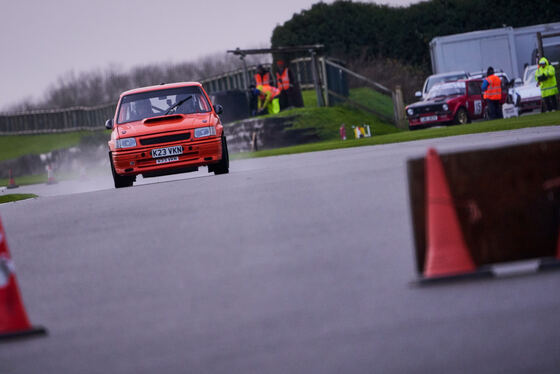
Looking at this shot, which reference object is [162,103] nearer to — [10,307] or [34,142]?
[10,307]

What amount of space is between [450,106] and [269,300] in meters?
26.6

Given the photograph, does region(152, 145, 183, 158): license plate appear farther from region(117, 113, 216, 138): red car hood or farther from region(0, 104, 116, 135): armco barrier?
region(0, 104, 116, 135): armco barrier

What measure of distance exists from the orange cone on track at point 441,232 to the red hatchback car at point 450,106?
1021 inches

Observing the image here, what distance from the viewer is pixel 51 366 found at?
561 cm

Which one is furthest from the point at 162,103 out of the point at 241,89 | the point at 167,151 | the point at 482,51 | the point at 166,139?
the point at 482,51

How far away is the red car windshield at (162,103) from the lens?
735 inches

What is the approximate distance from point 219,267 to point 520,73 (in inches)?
1537

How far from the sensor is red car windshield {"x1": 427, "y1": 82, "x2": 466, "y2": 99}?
3347 centimetres

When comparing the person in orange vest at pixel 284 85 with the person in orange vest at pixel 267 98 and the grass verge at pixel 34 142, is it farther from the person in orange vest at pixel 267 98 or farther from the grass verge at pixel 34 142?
the grass verge at pixel 34 142

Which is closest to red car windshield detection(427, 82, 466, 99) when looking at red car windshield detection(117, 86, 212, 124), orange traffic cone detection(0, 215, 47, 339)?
red car windshield detection(117, 86, 212, 124)

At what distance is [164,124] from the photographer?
59.1ft

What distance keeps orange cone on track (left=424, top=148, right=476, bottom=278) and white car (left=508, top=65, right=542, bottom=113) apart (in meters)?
28.9

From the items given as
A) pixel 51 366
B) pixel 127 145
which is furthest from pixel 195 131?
pixel 51 366

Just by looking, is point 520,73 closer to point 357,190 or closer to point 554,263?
point 357,190
